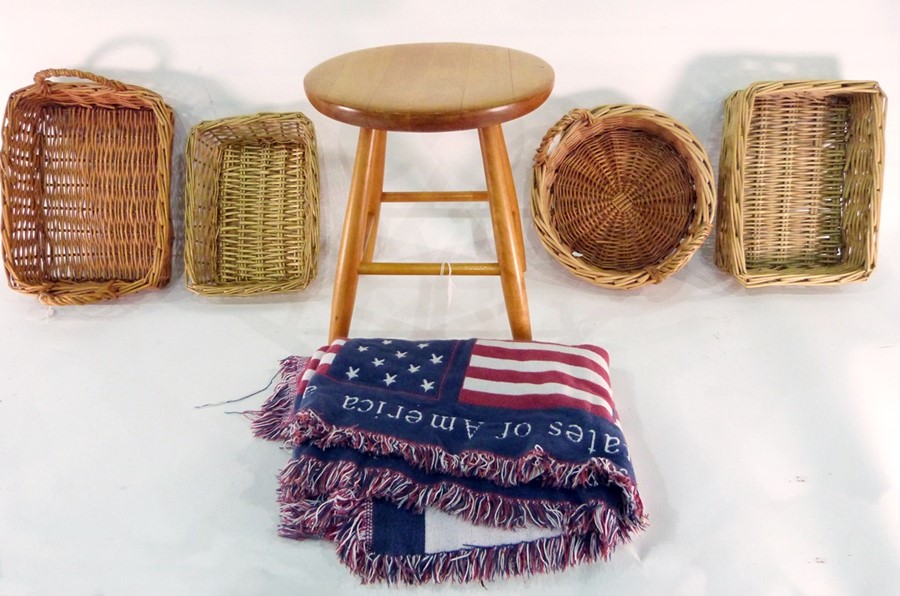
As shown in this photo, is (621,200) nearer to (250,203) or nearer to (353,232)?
(353,232)

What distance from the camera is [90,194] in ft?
4.64

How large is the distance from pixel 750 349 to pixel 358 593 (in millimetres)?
814

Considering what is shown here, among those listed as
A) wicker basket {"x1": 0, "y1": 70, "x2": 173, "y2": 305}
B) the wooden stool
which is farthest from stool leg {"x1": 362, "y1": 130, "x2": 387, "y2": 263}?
wicker basket {"x1": 0, "y1": 70, "x2": 173, "y2": 305}

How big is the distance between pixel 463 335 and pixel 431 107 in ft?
1.76

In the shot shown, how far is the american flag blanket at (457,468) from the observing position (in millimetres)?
838

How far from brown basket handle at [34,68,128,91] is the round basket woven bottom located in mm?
897

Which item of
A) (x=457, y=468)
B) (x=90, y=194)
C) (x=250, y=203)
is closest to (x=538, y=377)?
(x=457, y=468)

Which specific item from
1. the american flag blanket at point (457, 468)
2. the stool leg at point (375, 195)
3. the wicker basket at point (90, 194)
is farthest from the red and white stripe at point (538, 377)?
the wicker basket at point (90, 194)

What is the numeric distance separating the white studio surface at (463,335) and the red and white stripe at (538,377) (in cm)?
11

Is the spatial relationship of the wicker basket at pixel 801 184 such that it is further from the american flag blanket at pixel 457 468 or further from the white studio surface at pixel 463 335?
the american flag blanket at pixel 457 468

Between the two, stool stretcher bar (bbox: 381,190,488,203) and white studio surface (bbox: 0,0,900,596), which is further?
stool stretcher bar (bbox: 381,190,488,203)

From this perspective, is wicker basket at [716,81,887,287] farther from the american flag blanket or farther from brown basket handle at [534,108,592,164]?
the american flag blanket

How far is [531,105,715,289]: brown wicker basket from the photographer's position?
1317 mm

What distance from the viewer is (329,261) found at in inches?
57.5
